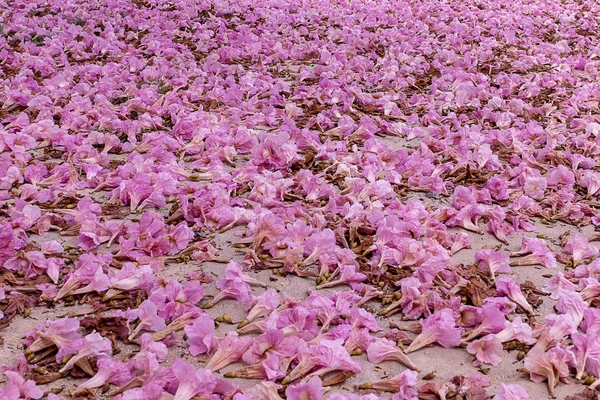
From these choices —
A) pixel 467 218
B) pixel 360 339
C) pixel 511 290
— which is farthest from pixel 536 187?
pixel 360 339

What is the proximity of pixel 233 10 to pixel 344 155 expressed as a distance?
634 centimetres

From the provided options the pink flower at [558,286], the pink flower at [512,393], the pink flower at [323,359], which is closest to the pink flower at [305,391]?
the pink flower at [323,359]

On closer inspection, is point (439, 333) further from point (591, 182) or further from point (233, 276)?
point (591, 182)

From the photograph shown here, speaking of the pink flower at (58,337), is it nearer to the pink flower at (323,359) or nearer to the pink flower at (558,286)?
the pink flower at (323,359)

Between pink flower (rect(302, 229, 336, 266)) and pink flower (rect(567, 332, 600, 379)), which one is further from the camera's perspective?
pink flower (rect(302, 229, 336, 266))

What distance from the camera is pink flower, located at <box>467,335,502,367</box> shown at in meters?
2.94

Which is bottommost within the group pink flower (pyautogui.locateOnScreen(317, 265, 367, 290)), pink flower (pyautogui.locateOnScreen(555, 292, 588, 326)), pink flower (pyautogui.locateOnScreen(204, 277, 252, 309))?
pink flower (pyautogui.locateOnScreen(204, 277, 252, 309))

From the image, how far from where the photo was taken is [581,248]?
3895 millimetres

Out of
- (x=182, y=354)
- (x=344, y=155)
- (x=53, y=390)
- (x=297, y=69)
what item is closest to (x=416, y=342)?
(x=182, y=354)

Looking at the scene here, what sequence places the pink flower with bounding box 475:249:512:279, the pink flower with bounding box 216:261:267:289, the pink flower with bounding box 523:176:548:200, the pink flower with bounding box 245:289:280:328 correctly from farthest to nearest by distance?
the pink flower with bounding box 523:176:548:200 < the pink flower with bounding box 475:249:512:279 < the pink flower with bounding box 216:261:267:289 < the pink flower with bounding box 245:289:280:328

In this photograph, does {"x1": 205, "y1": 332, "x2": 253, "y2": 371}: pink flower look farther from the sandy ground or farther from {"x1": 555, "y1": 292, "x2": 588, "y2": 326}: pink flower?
{"x1": 555, "y1": 292, "x2": 588, "y2": 326}: pink flower

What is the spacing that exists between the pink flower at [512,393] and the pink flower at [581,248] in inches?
59.6

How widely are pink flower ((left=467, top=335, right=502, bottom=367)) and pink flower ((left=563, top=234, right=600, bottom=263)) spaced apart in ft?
3.98

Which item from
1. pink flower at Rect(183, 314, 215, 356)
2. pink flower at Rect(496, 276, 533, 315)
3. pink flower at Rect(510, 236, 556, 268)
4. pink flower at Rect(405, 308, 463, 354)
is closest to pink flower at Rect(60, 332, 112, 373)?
pink flower at Rect(183, 314, 215, 356)
